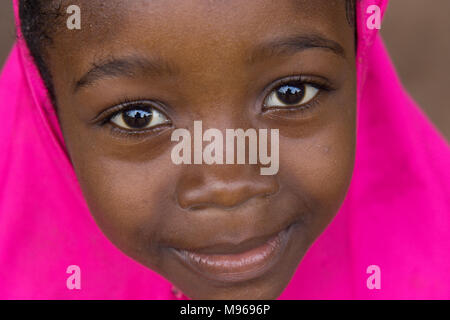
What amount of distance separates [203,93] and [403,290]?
26.2 inches

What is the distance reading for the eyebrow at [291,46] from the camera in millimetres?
830

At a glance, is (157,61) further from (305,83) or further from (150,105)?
(305,83)

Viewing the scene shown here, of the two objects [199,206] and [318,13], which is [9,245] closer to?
[199,206]

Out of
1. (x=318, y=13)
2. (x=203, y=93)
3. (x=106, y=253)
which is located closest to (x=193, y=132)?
(x=203, y=93)

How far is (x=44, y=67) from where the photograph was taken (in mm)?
1018

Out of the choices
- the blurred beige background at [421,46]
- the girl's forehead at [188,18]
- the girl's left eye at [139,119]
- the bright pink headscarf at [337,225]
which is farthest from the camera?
the blurred beige background at [421,46]

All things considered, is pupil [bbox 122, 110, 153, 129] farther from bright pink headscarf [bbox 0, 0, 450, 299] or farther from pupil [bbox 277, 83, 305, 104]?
bright pink headscarf [bbox 0, 0, 450, 299]

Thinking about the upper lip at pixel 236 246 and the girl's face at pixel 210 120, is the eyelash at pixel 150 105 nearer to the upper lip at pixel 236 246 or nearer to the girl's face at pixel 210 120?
the girl's face at pixel 210 120

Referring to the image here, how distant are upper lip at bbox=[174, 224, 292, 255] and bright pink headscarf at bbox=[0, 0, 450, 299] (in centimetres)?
39

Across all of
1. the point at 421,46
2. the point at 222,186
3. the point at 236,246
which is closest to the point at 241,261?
the point at 236,246

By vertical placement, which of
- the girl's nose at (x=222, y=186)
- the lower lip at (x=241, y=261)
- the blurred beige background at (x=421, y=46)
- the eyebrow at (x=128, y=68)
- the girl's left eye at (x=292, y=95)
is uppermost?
the blurred beige background at (x=421, y=46)

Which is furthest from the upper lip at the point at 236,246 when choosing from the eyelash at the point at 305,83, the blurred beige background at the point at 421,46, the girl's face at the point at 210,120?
the blurred beige background at the point at 421,46

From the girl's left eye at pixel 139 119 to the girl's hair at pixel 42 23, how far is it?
0.15 m

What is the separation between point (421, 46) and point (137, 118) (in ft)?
5.56
